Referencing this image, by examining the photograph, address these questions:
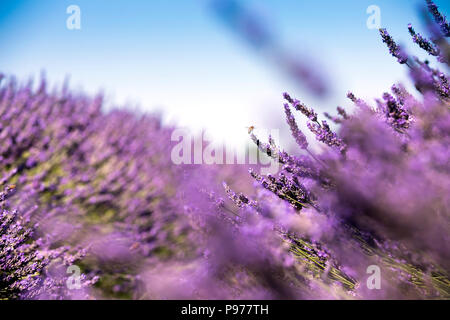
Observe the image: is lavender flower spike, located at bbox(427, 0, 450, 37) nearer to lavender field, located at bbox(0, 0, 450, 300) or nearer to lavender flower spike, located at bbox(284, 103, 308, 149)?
lavender field, located at bbox(0, 0, 450, 300)

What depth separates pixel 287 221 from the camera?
43.5 inches

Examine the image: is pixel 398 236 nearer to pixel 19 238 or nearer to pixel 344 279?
pixel 344 279

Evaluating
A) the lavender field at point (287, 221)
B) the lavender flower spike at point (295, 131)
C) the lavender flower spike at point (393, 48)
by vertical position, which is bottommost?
the lavender field at point (287, 221)

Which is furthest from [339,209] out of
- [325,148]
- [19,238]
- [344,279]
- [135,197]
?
[135,197]

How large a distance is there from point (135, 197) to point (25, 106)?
6.35 ft

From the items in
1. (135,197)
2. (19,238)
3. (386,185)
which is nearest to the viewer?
(386,185)

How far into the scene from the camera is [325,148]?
110 centimetres

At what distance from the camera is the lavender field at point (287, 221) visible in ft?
2.59

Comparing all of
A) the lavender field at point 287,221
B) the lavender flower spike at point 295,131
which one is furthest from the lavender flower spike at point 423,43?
the lavender flower spike at point 295,131

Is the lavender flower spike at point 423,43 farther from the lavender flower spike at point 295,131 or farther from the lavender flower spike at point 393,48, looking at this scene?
the lavender flower spike at point 295,131

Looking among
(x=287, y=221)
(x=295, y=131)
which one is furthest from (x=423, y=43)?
(x=287, y=221)

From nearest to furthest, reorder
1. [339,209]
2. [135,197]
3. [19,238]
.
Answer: [339,209]
[19,238]
[135,197]

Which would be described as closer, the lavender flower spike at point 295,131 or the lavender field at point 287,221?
the lavender field at point 287,221

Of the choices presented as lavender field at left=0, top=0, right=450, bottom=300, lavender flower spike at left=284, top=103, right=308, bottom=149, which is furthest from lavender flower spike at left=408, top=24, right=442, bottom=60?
lavender flower spike at left=284, top=103, right=308, bottom=149
